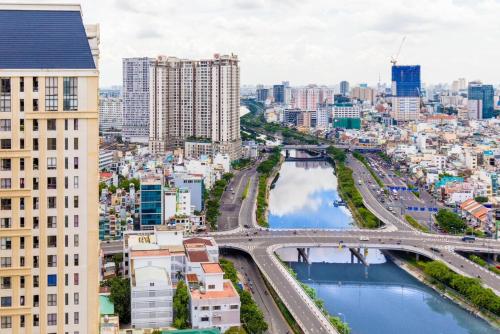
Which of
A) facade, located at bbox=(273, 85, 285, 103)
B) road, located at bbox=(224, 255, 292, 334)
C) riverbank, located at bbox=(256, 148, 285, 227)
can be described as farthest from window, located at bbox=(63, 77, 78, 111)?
facade, located at bbox=(273, 85, 285, 103)

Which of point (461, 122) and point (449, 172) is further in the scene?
point (461, 122)

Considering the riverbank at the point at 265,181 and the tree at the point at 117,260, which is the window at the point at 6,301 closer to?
the tree at the point at 117,260

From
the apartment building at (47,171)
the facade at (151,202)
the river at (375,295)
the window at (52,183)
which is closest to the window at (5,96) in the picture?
the apartment building at (47,171)

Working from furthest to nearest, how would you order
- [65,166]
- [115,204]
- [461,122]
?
[461,122] → [115,204] → [65,166]

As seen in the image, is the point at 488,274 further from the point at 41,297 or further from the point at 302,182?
the point at 302,182

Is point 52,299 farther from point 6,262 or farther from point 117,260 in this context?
point 117,260

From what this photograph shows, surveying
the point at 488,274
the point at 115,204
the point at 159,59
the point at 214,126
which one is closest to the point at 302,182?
the point at 214,126
